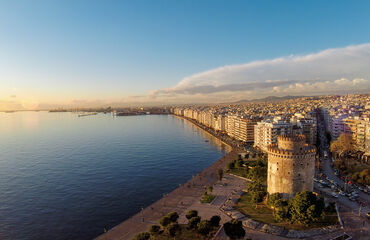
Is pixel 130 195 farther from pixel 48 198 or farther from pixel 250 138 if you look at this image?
pixel 250 138

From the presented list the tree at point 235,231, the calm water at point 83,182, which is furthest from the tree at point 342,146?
the tree at point 235,231

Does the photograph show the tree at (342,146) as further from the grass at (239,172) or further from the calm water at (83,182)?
the calm water at (83,182)

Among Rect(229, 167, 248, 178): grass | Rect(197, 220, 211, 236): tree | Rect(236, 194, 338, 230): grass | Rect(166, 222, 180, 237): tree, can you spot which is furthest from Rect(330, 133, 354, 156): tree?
Rect(166, 222, 180, 237): tree

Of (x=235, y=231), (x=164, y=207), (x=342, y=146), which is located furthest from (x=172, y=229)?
(x=342, y=146)

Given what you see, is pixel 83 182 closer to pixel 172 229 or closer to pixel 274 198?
pixel 172 229

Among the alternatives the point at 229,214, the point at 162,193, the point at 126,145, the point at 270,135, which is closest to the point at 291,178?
the point at 229,214

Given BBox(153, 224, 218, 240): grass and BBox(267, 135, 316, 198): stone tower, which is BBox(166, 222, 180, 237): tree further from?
BBox(267, 135, 316, 198): stone tower
